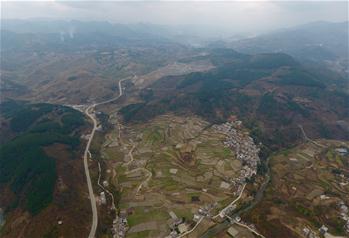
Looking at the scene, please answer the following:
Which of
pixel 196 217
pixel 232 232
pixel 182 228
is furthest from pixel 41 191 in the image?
pixel 232 232

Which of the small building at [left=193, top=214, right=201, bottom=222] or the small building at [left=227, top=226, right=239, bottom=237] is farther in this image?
the small building at [left=193, top=214, right=201, bottom=222]

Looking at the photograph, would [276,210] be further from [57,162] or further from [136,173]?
[57,162]

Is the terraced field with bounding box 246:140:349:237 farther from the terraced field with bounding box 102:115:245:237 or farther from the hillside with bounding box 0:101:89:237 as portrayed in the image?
the hillside with bounding box 0:101:89:237

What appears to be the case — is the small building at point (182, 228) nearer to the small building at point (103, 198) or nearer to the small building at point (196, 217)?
the small building at point (196, 217)

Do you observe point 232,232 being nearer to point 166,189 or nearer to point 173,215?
point 173,215

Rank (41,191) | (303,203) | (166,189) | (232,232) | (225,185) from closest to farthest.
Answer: (232,232), (41,191), (303,203), (166,189), (225,185)

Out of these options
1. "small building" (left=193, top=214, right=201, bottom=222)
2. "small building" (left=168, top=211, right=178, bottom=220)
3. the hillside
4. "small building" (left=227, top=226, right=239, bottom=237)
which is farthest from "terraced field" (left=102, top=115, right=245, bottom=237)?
the hillside

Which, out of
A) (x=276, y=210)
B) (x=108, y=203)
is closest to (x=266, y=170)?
(x=276, y=210)

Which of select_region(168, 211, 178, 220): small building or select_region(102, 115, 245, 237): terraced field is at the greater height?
select_region(168, 211, 178, 220): small building

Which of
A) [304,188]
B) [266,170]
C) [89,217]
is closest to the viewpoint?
[89,217]

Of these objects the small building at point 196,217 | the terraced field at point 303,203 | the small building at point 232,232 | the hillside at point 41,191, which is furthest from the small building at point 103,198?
the terraced field at point 303,203

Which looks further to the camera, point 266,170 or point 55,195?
point 266,170
